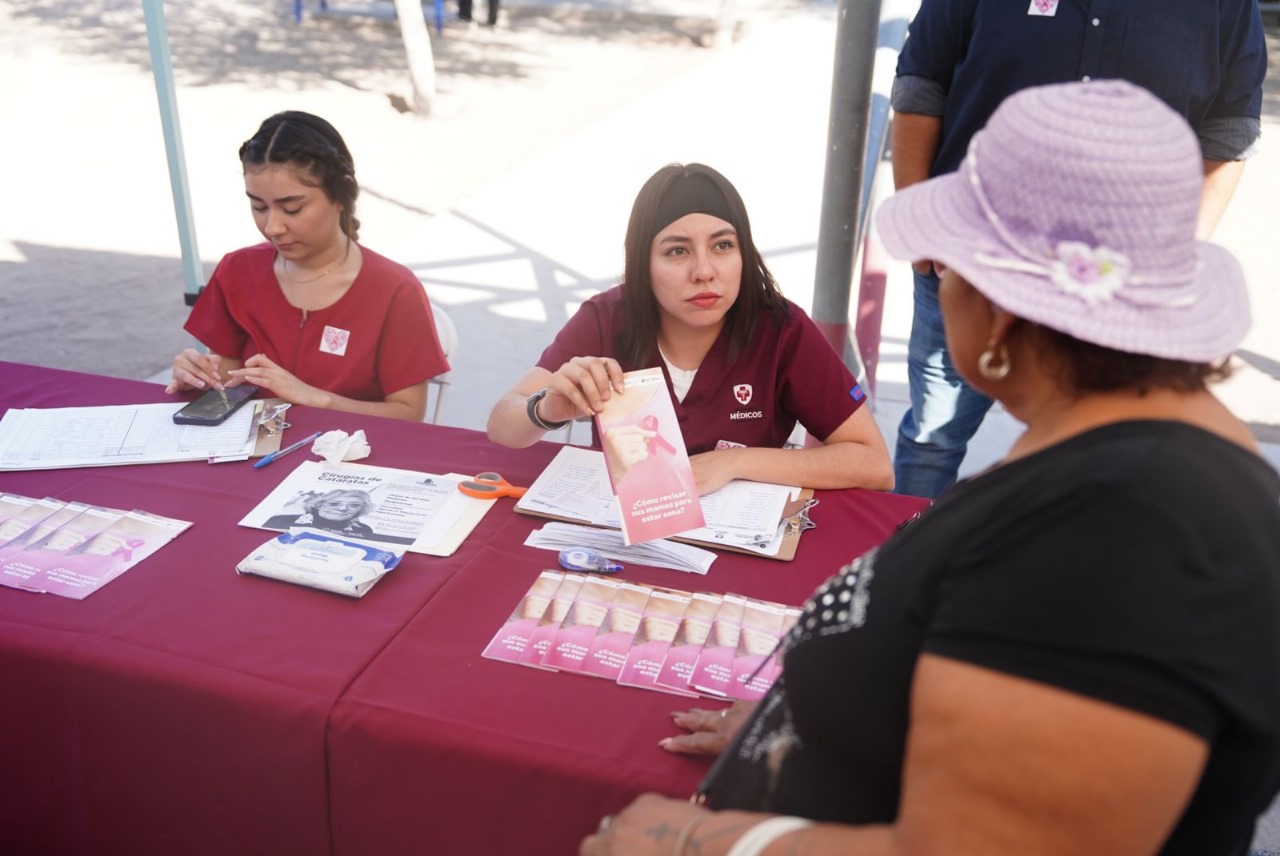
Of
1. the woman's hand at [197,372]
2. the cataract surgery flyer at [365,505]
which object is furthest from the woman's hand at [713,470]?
the woman's hand at [197,372]

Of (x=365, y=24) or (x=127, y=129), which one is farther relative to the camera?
(x=365, y=24)

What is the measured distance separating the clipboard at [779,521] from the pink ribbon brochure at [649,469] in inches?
3.6

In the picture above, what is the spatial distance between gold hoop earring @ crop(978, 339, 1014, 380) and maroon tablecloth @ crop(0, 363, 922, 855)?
0.70 meters

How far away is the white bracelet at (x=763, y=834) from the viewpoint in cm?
104

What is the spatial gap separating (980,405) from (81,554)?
7.52ft

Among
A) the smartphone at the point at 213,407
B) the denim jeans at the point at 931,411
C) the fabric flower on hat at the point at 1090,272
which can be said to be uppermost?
the fabric flower on hat at the point at 1090,272

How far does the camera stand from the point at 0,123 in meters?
9.09

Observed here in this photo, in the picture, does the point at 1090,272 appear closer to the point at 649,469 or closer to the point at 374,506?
the point at 649,469

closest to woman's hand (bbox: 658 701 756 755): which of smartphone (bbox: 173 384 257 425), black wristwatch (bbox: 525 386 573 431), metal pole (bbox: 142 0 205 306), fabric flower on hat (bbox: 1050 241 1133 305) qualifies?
fabric flower on hat (bbox: 1050 241 1133 305)

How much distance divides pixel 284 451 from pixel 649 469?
2.98 ft

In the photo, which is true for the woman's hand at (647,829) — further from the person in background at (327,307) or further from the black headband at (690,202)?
the person in background at (327,307)

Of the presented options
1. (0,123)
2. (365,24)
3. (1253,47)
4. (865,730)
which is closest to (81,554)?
(865,730)

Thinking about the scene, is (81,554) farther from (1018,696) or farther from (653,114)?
(653,114)

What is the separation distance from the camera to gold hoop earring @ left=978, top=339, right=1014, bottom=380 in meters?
1.00
